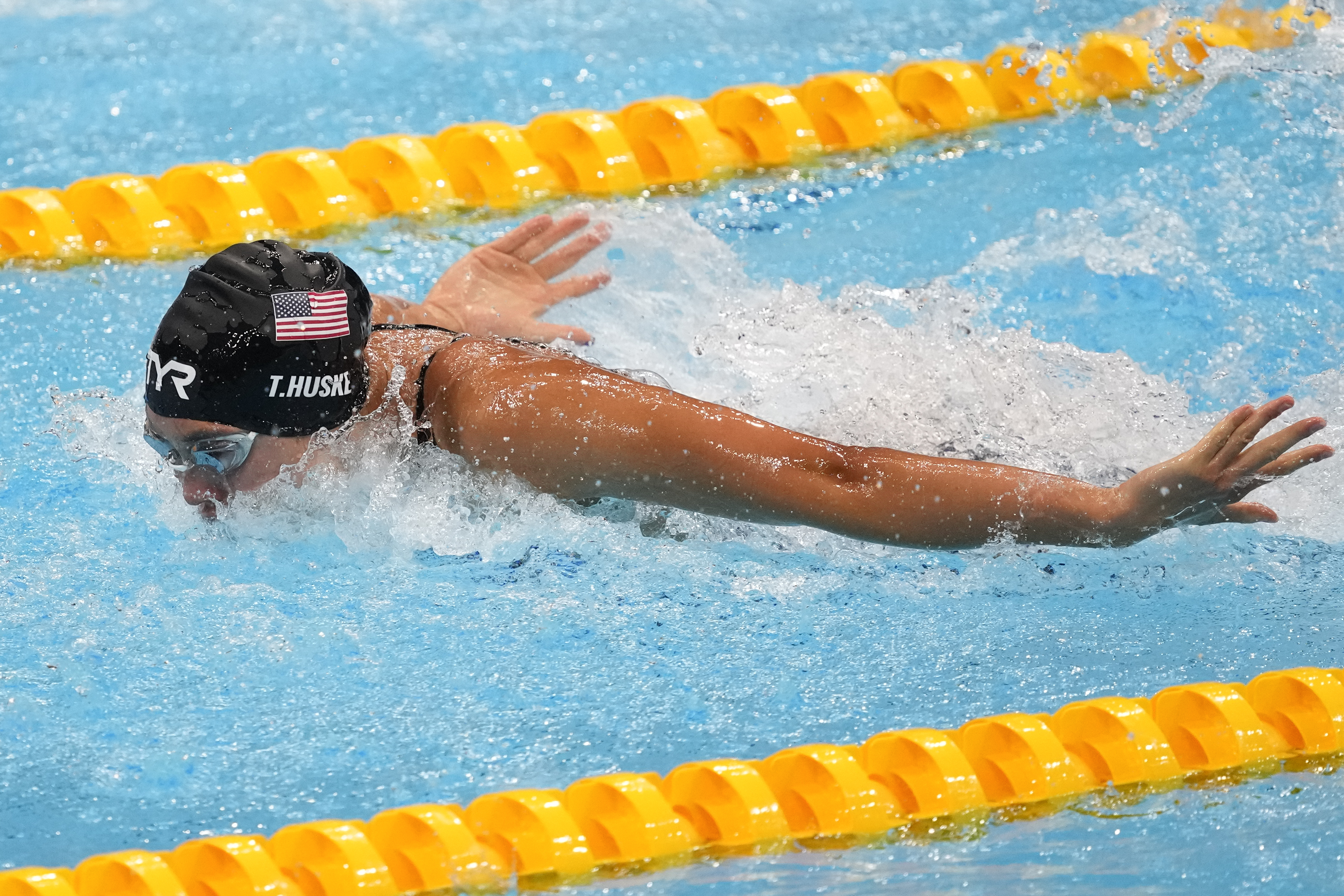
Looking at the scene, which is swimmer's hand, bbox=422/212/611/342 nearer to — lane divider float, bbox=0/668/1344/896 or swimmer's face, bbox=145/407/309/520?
Result: swimmer's face, bbox=145/407/309/520

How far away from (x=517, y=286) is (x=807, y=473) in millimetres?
1189

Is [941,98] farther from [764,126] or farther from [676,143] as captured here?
[676,143]

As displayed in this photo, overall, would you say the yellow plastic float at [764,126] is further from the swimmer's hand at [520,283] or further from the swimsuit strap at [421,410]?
the swimsuit strap at [421,410]

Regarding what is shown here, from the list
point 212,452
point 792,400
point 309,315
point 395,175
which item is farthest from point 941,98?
point 212,452

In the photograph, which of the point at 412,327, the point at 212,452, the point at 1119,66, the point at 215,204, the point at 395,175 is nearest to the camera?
the point at 212,452

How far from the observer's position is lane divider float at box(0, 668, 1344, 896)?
6.80 ft

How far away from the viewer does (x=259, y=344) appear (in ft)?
7.84

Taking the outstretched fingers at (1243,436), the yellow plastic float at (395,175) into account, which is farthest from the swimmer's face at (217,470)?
the yellow plastic float at (395,175)

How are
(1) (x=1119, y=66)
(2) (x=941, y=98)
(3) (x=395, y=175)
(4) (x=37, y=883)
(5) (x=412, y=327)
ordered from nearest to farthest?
1. (4) (x=37, y=883)
2. (5) (x=412, y=327)
3. (3) (x=395, y=175)
4. (2) (x=941, y=98)
5. (1) (x=1119, y=66)

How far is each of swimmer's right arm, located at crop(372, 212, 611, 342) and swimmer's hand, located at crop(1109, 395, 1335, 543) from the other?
1.29 m

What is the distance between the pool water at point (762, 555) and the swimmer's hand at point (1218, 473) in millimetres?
214

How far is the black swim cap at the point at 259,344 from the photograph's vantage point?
239 cm

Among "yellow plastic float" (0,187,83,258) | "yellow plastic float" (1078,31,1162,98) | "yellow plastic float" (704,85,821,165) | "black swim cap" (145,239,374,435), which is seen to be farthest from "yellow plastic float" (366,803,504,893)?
"yellow plastic float" (1078,31,1162,98)

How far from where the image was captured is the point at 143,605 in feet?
9.03
